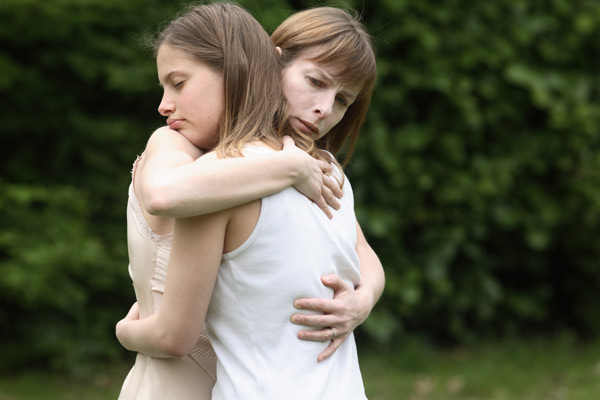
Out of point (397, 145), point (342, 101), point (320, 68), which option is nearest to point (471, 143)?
point (397, 145)

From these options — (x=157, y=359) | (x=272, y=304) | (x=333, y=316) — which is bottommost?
(x=157, y=359)

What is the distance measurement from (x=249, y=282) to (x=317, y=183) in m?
0.31

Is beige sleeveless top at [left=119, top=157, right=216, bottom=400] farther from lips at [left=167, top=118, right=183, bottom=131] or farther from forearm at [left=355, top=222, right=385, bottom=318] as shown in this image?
forearm at [left=355, top=222, right=385, bottom=318]

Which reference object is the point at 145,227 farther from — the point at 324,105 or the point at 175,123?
the point at 324,105

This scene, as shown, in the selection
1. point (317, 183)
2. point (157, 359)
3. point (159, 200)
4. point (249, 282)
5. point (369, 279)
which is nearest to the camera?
point (159, 200)

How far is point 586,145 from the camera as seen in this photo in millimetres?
5734

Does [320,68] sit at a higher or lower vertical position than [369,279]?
higher

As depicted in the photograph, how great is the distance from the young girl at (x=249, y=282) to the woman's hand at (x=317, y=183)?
4 cm

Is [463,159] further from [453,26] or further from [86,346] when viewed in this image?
[86,346]

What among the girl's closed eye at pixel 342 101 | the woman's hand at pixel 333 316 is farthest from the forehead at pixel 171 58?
the woman's hand at pixel 333 316

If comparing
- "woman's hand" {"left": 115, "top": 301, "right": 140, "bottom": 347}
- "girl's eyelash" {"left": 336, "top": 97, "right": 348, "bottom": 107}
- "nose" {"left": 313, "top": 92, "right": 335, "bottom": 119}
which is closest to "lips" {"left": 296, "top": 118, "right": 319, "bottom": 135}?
"nose" {"left": 313, "top": 92, "right": 335, "bottom": 119}

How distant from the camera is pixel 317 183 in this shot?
2.00m

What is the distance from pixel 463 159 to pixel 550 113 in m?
0.73

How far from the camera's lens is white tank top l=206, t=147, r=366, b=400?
1881 millimetres
